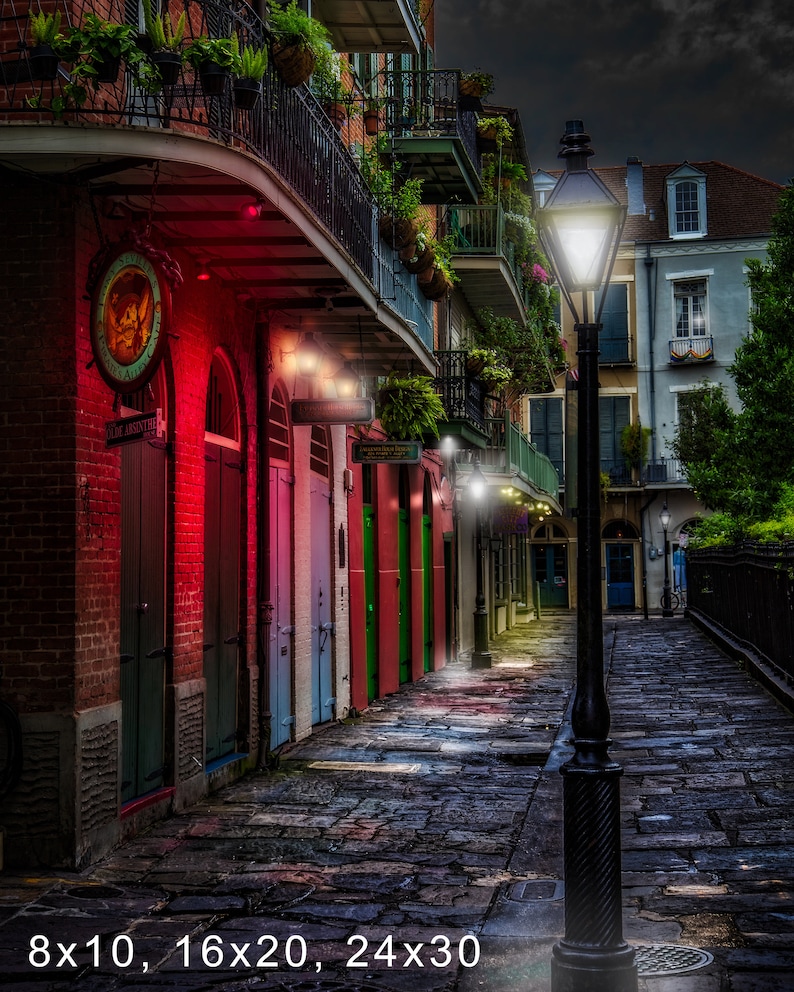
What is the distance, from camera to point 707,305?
42062 millimetres

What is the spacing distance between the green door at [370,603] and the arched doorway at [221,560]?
17.8 ft

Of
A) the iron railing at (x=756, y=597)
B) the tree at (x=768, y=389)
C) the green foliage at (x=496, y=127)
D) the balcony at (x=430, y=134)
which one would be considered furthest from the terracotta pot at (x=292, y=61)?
the green foliage at (x=496, y=127)

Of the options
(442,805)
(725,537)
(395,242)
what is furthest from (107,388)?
(725,537)

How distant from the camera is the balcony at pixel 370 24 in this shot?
1273 centimetres

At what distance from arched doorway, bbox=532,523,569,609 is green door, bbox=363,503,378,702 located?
2709 cm

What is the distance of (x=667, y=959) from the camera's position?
530cm

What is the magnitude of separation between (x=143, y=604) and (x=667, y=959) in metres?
4.45

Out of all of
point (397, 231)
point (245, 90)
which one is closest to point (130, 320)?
point (245, 90)

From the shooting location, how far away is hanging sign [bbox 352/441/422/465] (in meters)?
14.2

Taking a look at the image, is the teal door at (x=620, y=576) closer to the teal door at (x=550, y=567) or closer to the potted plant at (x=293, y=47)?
the teal door at (x=550, y=567)

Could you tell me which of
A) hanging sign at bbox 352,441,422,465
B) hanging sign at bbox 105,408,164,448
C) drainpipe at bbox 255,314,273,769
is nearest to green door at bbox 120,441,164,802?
hanging sign at bbox 105,408,164,448

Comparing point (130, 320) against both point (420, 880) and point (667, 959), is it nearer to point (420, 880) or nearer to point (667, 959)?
point (420, 880)

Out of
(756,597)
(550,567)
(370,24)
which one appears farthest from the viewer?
(550,567)

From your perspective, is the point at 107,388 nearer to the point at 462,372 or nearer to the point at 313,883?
the point at 313,883
